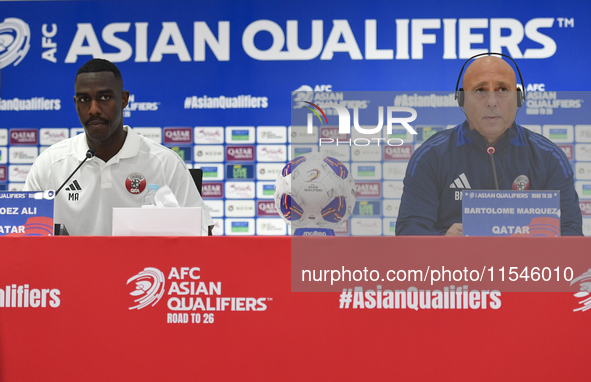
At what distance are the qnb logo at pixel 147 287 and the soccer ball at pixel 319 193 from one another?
37 centimetres

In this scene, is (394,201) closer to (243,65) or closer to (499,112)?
(499,112)

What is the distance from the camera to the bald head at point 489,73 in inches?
63.6

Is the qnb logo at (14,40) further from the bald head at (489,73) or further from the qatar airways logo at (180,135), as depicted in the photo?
the bald head at (489,73)

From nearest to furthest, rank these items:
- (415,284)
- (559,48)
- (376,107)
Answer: (415,284)
(376,107)
(559,48)

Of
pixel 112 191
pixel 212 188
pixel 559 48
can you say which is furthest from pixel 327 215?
pixel 559 48

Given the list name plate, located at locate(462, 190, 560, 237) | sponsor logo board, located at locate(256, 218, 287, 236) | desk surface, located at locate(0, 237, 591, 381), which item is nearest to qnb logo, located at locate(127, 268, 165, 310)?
desk surface, located at locate(0, 237, 591, 381)

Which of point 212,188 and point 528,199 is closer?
point 528,199

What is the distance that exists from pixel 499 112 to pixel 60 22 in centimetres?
381

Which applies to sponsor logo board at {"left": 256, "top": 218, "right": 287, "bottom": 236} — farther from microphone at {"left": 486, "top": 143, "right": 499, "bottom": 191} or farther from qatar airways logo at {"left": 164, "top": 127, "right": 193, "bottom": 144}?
microphone at {"left": 486, "top": 143, "right": 499, "bottom": 191}

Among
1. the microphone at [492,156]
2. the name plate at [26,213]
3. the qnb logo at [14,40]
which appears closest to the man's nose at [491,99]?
the microphone at [492,156]

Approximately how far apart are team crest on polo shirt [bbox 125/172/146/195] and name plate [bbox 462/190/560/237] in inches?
56.6

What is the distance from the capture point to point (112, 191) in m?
2.08

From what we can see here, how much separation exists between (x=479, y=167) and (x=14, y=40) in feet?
13.4

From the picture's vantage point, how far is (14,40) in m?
3.98
